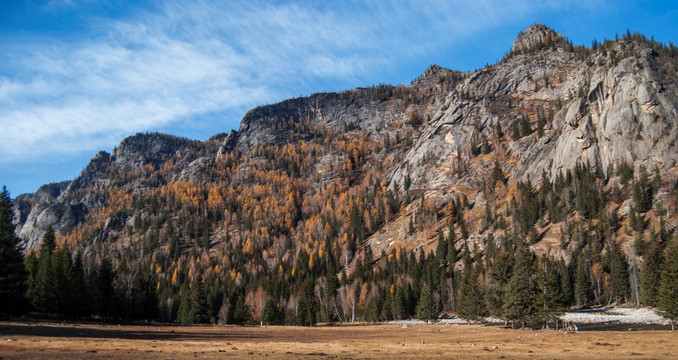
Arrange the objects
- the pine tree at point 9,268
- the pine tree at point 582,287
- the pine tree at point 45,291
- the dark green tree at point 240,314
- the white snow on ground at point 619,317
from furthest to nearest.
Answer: the pine tree at point 582,287 → the dark green tree at point 240,314 → the white snow on ground at point 619,317 → the pine tree at point 45,291 → the pine tree at point 9,268

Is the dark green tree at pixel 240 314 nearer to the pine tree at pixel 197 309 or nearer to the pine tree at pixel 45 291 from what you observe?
the pine tree at pixel 197 309

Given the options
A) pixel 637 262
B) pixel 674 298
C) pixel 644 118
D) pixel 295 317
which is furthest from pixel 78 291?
pixel 644 118

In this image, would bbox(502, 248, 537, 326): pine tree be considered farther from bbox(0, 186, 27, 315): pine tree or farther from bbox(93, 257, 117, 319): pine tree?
bbox(93, 257, 117, 319): pine tree

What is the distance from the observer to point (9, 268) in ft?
173

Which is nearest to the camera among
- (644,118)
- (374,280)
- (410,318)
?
(410,318)

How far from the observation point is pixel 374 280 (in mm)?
145625

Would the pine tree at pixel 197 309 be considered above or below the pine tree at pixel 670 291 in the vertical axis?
below

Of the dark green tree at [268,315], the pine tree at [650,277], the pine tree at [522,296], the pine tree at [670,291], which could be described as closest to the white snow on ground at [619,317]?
the pine tree at [650,277]

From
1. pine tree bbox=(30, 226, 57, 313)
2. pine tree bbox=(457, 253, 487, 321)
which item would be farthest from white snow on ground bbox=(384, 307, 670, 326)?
pine tree bbox=(30, 226, 57, 313)

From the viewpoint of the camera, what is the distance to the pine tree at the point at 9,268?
5075cm

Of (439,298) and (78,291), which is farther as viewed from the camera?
(439,298)

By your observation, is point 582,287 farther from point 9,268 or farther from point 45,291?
point 9,268

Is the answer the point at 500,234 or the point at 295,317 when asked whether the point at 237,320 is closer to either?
the point at 295,317

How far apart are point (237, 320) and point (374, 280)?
53.3 meters
